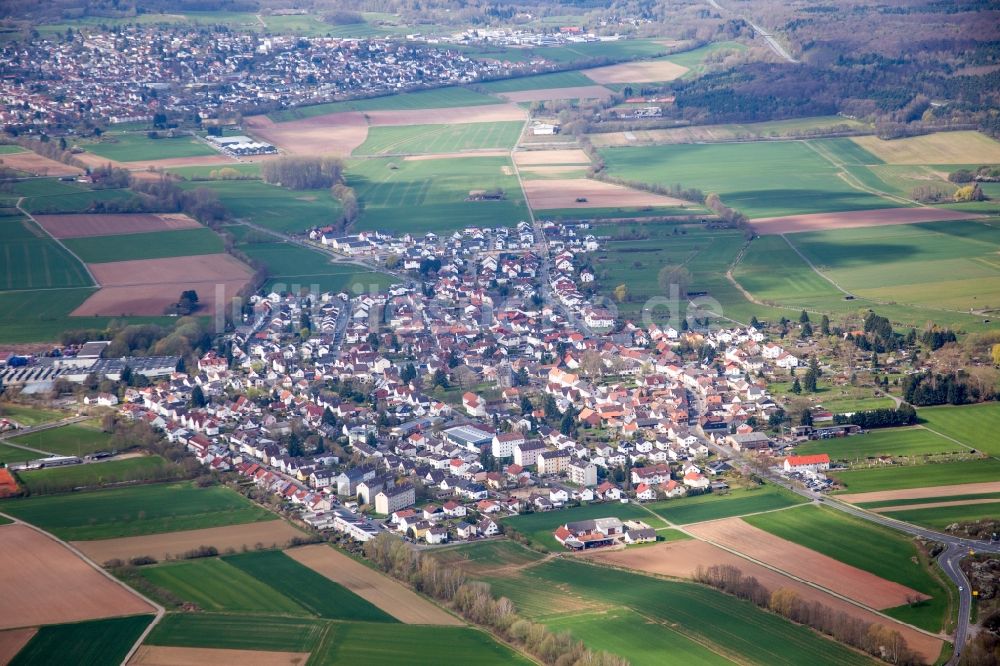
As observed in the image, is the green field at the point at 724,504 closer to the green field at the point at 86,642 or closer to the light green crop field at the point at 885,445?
the light green crop field at the point at 885,445

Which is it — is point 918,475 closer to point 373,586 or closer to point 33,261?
point 373,586

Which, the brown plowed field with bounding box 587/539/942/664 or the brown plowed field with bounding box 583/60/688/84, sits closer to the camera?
the brown plowed field with bounding box 587/539/942/664

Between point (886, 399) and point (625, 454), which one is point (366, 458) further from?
point (886, 399)

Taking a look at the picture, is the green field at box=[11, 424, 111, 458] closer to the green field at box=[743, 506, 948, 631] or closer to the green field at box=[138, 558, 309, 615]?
the green field at box=[138, 558, 309, 615]

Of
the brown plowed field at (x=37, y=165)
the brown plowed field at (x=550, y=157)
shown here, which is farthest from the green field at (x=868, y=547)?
the brown plowed field at (x=37, y=165)

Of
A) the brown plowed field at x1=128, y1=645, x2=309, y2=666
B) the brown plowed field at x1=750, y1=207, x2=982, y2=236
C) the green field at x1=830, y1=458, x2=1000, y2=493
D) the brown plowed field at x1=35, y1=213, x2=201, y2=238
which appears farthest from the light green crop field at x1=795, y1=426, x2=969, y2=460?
the brown plowed field at x1=35, y1=213, x2=201, y2=238

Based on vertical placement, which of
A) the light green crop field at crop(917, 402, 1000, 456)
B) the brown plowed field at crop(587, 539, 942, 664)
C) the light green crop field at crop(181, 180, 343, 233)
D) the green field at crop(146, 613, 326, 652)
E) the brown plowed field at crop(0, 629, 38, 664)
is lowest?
the brown plowed field at crop(0, 629, 38, 664)

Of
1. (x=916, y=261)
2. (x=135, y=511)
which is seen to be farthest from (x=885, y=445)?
(x=916, y=261)
